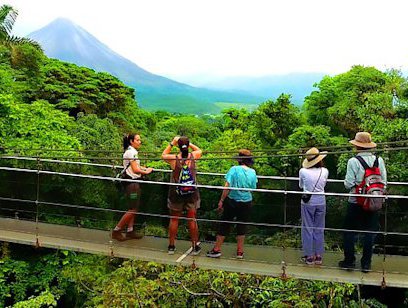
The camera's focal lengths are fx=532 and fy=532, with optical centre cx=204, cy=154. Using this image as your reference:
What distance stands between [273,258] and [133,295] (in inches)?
79.0

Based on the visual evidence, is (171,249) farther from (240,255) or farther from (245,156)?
(245,156)

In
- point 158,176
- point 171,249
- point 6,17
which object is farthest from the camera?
point 6,17

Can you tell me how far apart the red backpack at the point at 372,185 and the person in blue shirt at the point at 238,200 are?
2.41ft

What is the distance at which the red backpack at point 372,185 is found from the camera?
132 inches

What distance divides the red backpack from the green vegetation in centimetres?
45

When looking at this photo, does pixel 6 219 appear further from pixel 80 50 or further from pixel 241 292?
pixel 80 50

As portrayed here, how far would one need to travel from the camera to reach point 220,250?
3840 millimetres

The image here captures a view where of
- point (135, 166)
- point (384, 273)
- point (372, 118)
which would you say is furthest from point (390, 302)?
point (135, 166)

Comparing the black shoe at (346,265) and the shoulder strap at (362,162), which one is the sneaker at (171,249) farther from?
the shoulder strap at (362,162)

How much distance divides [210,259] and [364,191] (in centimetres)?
118

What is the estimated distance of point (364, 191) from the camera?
3412mm

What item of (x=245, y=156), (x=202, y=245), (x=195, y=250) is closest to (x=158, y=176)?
(x=202, y=245)

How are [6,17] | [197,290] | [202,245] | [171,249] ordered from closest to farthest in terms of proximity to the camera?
1. [171,249]
2. [202,245]
3. [197,290]
4. [6,17]

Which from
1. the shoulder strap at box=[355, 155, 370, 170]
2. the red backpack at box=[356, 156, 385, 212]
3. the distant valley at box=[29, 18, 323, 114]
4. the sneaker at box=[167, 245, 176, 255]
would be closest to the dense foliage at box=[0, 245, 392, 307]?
the sneaker at box=[167, 245, 176, 255]
